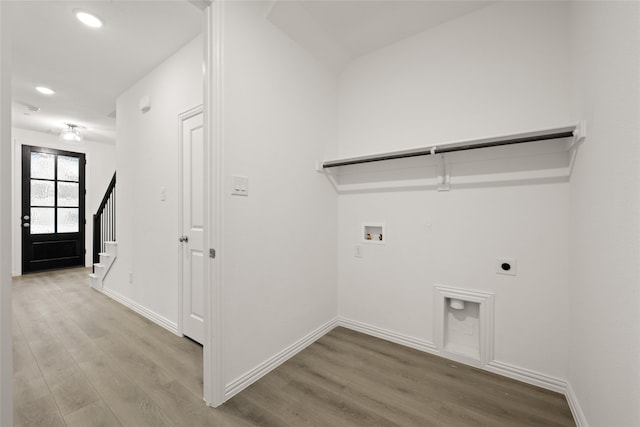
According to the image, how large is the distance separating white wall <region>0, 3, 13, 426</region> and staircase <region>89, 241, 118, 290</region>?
126 inches

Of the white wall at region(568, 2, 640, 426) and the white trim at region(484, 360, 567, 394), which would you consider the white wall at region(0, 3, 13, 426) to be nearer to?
the white wall at region(568, 2, 640, 426)

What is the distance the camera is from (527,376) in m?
1.71

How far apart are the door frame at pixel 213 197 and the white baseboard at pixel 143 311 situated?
1.17 metres

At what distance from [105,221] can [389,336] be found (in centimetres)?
468

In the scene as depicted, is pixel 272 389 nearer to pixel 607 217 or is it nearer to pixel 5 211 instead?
pixel 5 211

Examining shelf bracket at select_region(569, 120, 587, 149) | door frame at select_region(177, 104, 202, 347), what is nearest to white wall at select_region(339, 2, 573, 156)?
shelf bracket at select_region(569, 120, 587, 149)

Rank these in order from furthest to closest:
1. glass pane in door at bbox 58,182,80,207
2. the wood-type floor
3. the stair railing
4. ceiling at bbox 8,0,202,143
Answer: glass pane in door at bbox 58,182,80,207, the stair railing, ceiling at bbox 8,0,202,143, the wood-type floor

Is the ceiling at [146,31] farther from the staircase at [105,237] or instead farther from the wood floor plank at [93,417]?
the wood floor plank at [93,417]

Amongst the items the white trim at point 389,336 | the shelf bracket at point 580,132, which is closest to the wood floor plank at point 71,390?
the white trim at point 389,336

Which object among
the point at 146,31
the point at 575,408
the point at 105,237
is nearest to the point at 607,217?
the point at 575,408

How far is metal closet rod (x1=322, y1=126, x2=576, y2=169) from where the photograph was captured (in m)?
1.48

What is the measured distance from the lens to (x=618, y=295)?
3.25 ft

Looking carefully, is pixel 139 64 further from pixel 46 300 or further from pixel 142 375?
pixel 46 300

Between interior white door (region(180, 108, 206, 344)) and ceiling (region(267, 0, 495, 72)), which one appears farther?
interior white door (region(180, 108, 206, 344))
